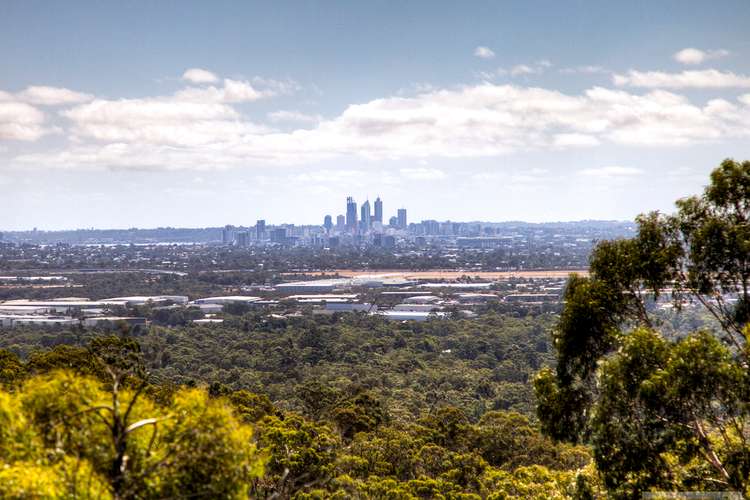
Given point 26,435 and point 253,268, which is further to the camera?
point 253,268

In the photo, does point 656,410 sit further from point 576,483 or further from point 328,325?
point 328,325

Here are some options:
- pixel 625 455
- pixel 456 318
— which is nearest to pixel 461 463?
pixel 625 455

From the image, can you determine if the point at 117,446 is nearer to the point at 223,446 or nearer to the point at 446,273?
the point at 223,446

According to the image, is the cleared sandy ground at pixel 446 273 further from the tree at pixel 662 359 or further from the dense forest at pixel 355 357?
the tree at pixel 662 359

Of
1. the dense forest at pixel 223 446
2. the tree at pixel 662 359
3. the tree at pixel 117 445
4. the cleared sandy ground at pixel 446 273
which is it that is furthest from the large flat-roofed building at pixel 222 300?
the tree at pixel 117 445

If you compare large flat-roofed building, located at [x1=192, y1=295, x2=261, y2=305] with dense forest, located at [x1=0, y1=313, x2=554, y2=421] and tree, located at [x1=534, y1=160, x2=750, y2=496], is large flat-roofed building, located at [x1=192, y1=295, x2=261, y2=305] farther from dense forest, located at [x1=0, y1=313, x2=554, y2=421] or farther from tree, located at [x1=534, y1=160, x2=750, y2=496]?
tree, located at [x1=534, y1=160, x2=750, y2=496]

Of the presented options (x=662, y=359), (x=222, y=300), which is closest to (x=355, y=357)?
(x=662, y=359)
